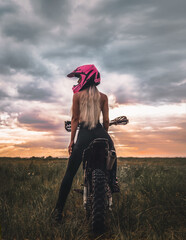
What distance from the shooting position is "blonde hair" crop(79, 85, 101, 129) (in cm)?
386

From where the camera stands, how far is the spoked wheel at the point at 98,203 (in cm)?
331

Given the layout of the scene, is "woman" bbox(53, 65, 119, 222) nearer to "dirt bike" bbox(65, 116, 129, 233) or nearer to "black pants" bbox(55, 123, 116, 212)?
"black pants" bbox(55, 123, 116, 212)

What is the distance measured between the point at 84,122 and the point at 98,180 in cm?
101

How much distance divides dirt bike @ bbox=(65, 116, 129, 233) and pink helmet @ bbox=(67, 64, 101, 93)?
1.13m

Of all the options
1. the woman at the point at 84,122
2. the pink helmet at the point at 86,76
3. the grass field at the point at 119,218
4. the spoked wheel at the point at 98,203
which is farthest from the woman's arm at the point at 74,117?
the grass field at the point at 119,218

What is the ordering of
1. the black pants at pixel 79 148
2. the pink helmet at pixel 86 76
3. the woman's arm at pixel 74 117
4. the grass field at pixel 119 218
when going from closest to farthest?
1. the grass field at pixel 119 218
2. the black pants at pixel 79 148
3. the woman's arm at pixel 74 117
4. the pink helmet at pixel 86 76

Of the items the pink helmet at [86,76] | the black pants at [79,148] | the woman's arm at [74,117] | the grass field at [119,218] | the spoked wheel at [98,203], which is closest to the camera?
the grass field at [119,218]

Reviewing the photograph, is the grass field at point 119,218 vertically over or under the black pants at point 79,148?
under

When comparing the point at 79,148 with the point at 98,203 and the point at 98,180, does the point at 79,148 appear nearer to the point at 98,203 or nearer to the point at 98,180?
the point at 98,180

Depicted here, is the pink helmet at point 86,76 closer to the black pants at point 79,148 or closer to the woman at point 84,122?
the woman at point 84,122

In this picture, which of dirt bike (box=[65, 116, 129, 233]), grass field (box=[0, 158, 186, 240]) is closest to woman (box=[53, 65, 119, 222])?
dirt bike (box=[65, 116, 129, 233])

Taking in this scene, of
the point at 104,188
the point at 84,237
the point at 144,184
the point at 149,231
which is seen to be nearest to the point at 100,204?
the point at 104,188

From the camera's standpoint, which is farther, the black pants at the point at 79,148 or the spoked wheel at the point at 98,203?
the black pants at the point at 79,148

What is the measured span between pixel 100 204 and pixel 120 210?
2.23ft
